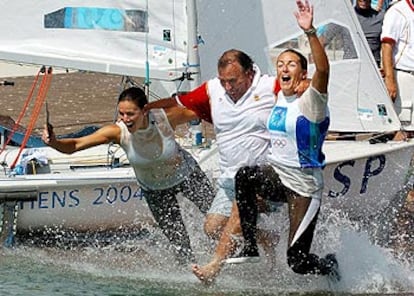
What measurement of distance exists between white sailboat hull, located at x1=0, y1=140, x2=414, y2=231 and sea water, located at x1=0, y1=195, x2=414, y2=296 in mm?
400

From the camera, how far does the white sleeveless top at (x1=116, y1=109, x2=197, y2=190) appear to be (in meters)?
9.78

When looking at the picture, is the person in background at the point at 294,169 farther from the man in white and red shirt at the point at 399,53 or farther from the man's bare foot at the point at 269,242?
the man in white and red shirt at the point at 399,53

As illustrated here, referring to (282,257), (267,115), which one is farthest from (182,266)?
(267,115)

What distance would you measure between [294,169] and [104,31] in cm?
267

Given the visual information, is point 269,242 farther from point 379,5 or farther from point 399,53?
point 379,5

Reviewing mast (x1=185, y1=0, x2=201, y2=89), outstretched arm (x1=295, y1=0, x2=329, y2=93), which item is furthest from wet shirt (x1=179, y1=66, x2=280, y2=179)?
mast (x1=185, y1=0, x2=201, y2=89)

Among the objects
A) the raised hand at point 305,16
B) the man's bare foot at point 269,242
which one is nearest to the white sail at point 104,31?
the man's bare foot at point 269,242

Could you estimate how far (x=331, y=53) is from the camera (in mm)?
11508

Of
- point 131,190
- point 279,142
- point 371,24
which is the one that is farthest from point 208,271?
point 371,24

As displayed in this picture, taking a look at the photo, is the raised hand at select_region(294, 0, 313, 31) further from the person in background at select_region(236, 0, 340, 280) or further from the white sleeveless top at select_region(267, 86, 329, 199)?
the white sleeveless top at select_region(267, 86, 329, 199)

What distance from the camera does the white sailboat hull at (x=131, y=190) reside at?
35.7 ft

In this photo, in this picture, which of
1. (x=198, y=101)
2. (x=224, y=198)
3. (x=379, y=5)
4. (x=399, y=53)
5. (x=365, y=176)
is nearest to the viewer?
(x=224, y=198)

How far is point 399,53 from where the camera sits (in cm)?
1202

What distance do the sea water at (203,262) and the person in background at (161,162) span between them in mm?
254
